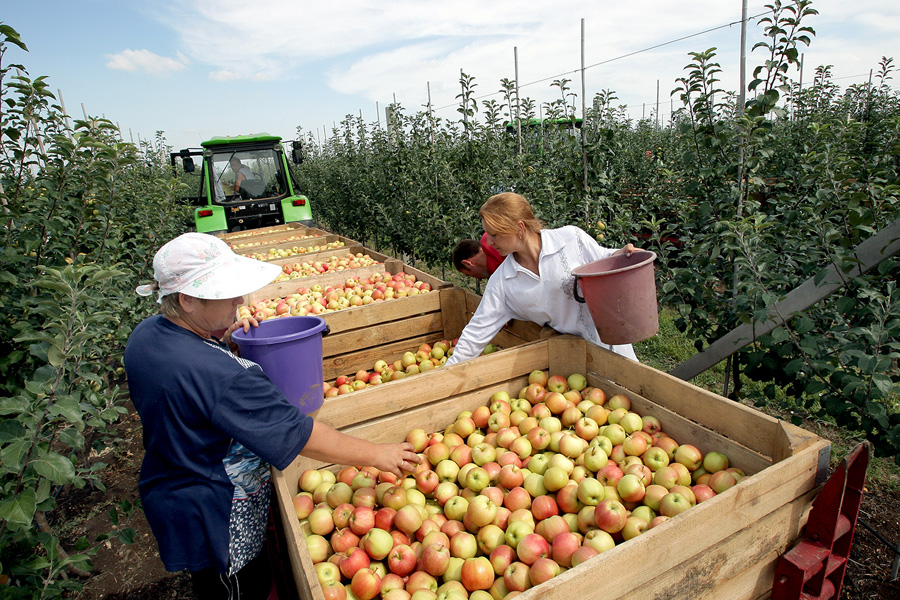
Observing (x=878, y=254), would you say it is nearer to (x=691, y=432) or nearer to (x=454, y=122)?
(x=691, y=432)

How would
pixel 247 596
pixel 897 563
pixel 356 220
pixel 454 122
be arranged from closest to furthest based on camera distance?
pixel 247 596 → pixel 897 563 → pixel 454 122 → pixel 356 220

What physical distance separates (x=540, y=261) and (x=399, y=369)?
4.68 ft

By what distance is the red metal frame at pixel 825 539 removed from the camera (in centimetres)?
157

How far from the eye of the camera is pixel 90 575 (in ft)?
10.6

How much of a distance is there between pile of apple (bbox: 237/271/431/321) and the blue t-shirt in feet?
8.06

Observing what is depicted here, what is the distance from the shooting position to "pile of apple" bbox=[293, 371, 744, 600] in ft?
5.63

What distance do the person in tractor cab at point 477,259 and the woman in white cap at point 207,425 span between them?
2088mm

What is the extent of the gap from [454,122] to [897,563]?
832 centimetres

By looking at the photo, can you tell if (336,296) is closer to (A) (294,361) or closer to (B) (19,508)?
(A) (294,361)

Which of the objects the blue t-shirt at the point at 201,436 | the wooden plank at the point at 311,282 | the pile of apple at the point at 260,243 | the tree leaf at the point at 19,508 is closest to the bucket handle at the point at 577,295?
the blue t-shirt at the point at 201,436

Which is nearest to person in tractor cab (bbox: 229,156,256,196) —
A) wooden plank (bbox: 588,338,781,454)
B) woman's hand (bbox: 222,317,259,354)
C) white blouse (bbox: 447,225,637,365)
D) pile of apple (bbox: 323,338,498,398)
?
pile of apple (bbox: 323,338,498,398)

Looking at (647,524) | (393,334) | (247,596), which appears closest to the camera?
(647,524)

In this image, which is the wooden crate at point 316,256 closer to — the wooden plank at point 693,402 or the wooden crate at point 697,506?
the wooden crate at point 697,506

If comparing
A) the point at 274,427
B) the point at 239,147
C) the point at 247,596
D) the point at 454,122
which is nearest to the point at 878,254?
the point at 274,427
